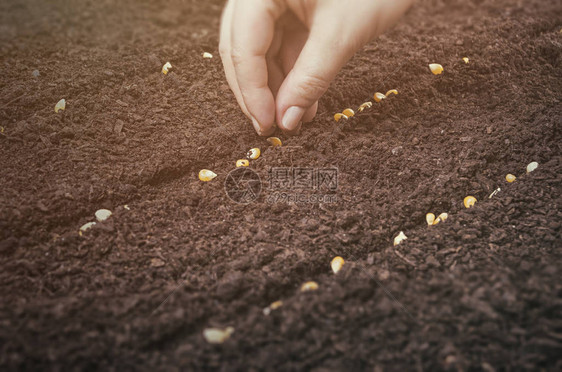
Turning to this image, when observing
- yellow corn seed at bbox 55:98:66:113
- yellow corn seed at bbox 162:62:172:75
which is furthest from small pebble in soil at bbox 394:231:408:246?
yellow corn seed at bbox 55:98:66:113

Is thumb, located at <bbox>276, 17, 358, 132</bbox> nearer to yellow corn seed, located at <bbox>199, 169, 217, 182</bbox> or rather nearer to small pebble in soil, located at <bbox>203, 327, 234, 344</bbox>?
yellow corn seed, located at <bbox>199, 169, 217, 182</bbox>

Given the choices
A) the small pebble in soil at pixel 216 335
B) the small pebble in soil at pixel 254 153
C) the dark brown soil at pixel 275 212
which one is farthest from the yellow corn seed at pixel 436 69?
the small pebble in soil at pixel 216 335

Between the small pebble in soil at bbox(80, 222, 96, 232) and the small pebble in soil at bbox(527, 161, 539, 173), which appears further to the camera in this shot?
the small pebble in soil at bbox(527, 161, 539, 173)

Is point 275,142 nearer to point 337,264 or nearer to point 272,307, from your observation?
point 337,264

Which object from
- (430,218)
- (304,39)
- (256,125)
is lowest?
(430,218)

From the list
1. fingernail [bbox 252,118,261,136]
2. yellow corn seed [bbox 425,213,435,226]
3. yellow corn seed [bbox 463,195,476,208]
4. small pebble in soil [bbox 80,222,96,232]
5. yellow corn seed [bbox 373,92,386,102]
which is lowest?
yellow corn seed [bbox 425,213,435,226]

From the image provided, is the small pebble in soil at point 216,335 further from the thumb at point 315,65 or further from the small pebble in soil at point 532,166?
the small pebble in soil at point 532,166

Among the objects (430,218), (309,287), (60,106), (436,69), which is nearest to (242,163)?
(309,287)
